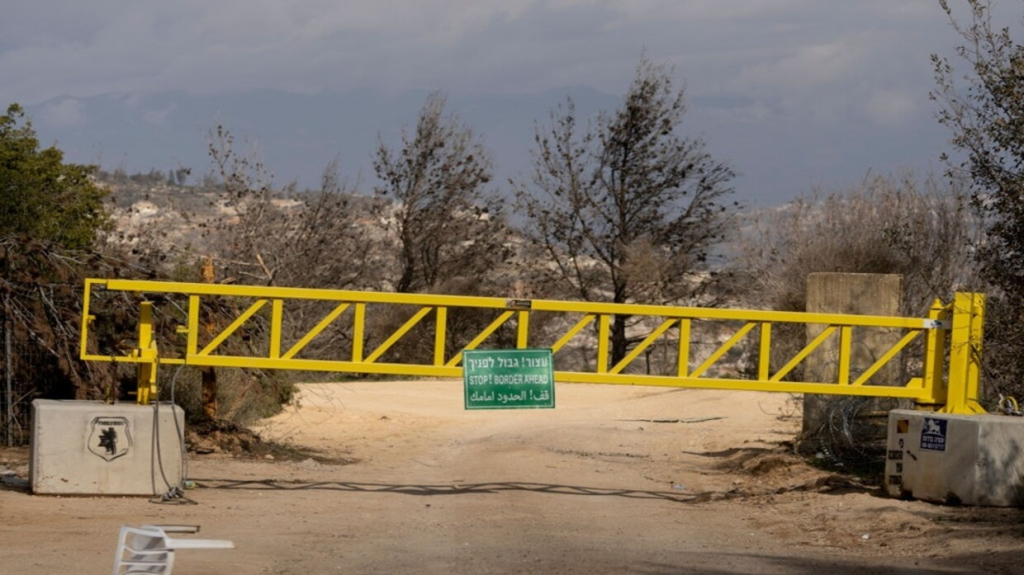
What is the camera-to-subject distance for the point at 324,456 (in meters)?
17.8

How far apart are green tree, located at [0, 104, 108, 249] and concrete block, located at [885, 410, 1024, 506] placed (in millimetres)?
11071

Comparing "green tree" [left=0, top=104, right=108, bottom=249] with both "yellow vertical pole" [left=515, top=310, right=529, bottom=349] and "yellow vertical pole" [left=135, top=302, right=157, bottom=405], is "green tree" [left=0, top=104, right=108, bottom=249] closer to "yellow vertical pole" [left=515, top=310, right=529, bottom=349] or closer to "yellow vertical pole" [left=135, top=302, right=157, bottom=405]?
"yellow vertical pole" [left=135, top=302, right=157, bottom=405]

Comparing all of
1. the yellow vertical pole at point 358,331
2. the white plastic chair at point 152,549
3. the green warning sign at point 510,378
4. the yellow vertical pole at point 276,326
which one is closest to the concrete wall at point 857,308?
the green warning sign at point 510,378

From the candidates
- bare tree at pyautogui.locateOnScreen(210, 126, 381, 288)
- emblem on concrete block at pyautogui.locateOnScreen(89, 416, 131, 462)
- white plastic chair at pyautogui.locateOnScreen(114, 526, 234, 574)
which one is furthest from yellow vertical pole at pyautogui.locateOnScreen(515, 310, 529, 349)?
bare tree at pyautogui.locateOnScreen(210, 126, 381, 288)

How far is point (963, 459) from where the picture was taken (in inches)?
477

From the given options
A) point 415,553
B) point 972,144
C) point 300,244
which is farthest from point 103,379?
point 300,244

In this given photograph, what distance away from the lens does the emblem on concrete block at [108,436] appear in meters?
12.7

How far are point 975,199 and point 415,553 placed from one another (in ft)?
28.7

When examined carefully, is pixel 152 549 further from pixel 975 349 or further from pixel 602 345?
pixel 975 349

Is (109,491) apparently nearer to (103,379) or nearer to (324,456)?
(103,379)

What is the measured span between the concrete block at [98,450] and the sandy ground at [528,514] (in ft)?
0.65

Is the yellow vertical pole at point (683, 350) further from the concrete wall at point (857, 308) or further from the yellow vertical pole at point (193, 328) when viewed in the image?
the yellow vertical pole at point (193, 328)

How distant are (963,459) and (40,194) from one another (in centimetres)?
1354

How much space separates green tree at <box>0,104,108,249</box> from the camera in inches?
742
